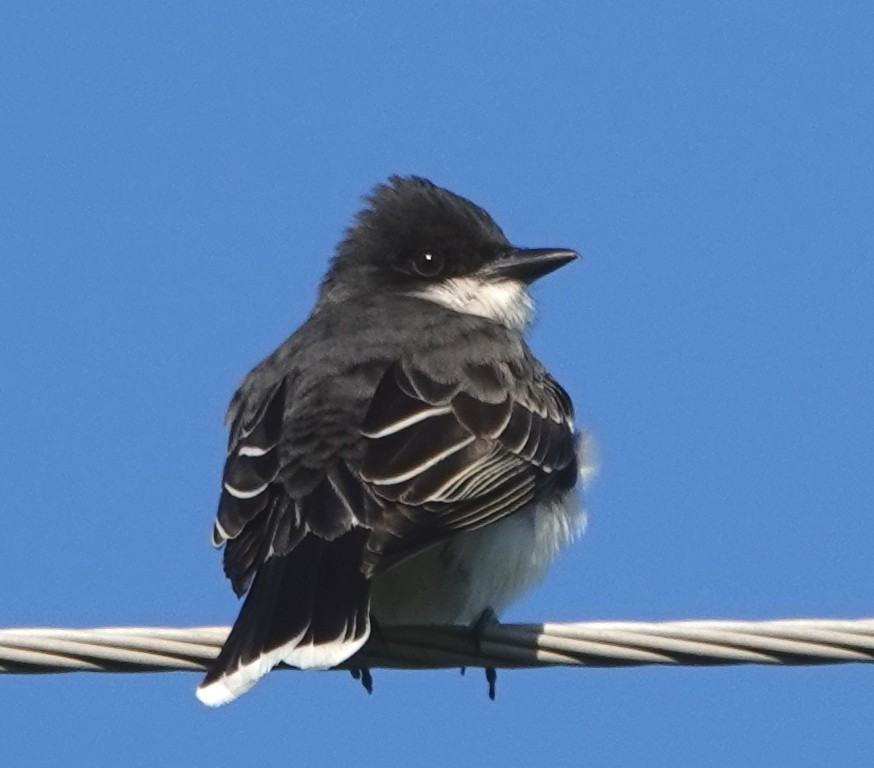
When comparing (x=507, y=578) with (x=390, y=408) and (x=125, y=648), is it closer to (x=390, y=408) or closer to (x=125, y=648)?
(x=390, y=408)

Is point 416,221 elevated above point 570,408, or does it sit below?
above

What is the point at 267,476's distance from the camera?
650 centimetres

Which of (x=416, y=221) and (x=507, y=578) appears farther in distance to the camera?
(x=416, y=221)

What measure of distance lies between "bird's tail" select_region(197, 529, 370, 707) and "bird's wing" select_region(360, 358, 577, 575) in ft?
0.37

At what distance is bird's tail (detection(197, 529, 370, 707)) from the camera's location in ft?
18.0

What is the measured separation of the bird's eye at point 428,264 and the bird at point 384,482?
15.9 inches

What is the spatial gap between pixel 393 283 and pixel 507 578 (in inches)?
103

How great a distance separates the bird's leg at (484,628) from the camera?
18.2 ft

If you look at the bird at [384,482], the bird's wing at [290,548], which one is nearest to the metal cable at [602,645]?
the bird's wing at [290,548]

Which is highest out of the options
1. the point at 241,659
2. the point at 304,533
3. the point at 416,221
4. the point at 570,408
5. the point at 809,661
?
the point at 416,221

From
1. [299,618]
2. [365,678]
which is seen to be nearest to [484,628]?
[299,618]

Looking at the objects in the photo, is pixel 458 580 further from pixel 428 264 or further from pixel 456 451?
pixel 428 264

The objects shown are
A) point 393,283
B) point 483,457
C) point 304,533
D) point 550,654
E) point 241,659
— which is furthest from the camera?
point 393,283

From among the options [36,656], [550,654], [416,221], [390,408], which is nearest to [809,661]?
[550,654]
